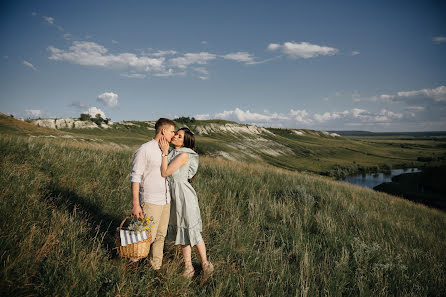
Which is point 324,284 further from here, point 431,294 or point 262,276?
point 431,294

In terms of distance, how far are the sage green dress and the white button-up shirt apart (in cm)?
18

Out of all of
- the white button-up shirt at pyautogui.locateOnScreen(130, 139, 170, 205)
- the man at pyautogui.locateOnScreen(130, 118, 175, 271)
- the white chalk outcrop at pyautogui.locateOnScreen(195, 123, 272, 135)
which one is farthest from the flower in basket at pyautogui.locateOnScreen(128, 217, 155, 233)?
the white chalk outcrop at pyautogui.locateOnScreen(195, 123, 272, 135)

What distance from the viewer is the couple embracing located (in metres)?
2.93

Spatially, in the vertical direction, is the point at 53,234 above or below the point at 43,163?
below

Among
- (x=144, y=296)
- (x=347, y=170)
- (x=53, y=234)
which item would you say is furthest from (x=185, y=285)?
(x=347, y=170)

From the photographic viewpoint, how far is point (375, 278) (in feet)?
12.2

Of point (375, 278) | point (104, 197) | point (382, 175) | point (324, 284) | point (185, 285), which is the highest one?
point (104, 197)

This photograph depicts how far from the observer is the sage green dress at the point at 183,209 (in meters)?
3.10

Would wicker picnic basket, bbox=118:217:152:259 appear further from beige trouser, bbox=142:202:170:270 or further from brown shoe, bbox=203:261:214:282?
brown shoe, bbox=203:261:214:282

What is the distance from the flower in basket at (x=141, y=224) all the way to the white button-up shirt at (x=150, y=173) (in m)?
0.25

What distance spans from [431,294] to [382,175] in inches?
3346

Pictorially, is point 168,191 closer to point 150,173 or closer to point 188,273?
point 150,173

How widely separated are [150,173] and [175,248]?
5.26ft

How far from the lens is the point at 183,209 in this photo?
A: 317 centimetres
